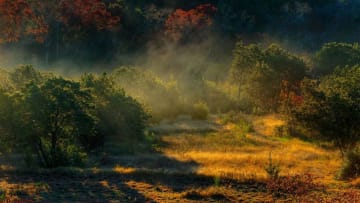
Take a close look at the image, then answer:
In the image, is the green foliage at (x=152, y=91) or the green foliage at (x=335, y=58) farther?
the green foliage at (x=335, y=58)

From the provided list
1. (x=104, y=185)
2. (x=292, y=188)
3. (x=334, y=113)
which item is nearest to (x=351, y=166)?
(x=334, y=113)

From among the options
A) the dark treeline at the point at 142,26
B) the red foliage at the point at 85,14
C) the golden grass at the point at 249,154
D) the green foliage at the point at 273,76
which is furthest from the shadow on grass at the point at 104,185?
the red foliage at the point at 85,14

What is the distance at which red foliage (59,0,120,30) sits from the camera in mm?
84062

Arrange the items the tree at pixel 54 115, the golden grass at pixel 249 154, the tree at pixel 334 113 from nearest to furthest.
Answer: the tree at pixel 54 115 → the golden grass at pixel 249 154 → the tree at pixel 334 113

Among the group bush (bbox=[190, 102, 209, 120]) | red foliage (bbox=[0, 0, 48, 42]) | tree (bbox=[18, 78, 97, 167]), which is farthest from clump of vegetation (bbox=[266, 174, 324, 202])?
red foliage (bbox=[0, 0, 48, 42])

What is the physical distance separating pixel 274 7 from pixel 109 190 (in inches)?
3522

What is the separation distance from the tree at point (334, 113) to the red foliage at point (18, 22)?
58.9 m

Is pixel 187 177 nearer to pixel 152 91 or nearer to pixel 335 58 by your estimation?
Answer: pixel 152 91

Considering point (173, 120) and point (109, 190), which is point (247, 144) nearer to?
point (173, 120)

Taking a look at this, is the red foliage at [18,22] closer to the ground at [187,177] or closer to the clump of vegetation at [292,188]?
the ground at [187,177]

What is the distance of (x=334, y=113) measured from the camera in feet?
97.0

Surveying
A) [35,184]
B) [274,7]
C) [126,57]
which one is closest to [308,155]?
[35,184]

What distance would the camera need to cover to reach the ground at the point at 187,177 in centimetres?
2117

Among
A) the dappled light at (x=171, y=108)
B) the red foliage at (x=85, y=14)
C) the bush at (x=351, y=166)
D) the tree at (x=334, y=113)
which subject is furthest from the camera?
the red foliage at (x=85, y=14)
